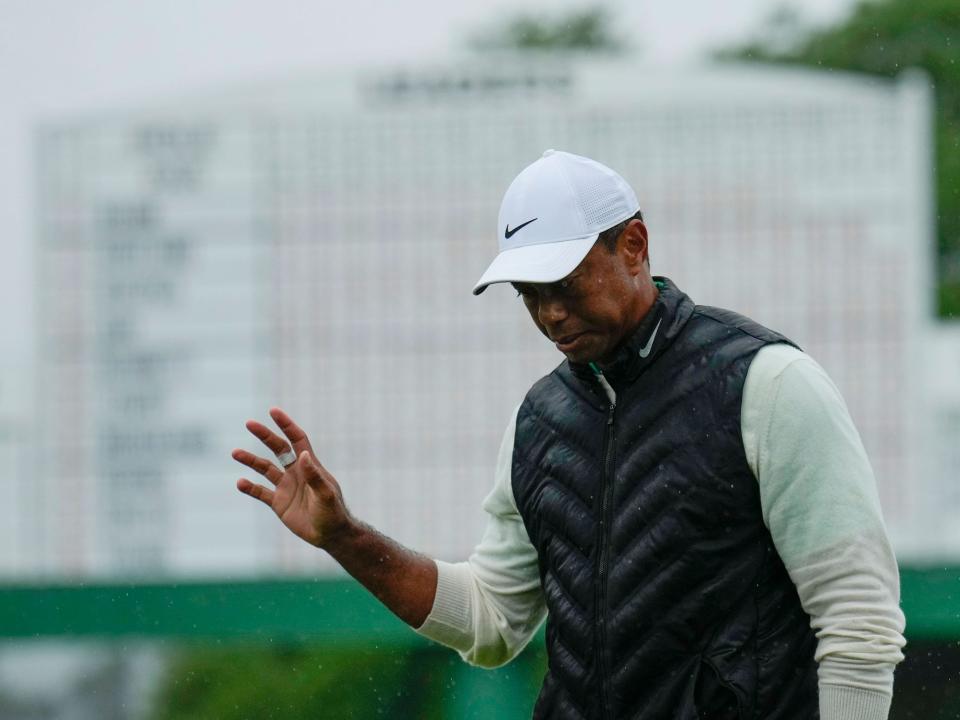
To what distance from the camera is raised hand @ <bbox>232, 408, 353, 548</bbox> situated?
2.21 meters

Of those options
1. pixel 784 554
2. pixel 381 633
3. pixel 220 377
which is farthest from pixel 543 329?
pixel 220 377

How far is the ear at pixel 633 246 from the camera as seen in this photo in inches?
85.5

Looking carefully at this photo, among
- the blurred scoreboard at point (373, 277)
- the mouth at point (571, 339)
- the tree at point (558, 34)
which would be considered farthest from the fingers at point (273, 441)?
the tree at point (558, 34)

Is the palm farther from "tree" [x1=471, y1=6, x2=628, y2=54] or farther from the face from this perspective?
"tree" [x1=471, y1=6, x2=628, y2=54]

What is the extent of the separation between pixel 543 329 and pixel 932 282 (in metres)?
30.3

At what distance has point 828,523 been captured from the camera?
1977mm

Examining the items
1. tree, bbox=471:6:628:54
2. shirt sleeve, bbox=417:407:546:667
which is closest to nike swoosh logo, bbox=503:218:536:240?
shirt sleeve, bbox=417:407:546:667

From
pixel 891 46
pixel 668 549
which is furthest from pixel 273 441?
pixel 891 46

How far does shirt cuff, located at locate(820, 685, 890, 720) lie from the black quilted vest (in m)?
0.07

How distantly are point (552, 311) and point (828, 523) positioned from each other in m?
0.45

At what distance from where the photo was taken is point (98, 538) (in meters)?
27.8

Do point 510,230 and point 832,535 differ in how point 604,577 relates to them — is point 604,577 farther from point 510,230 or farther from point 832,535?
point 510,230

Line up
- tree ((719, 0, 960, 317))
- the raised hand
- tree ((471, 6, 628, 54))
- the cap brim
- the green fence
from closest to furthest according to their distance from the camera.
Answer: the cap brim
the raised hand
the green fence
tree ((719, 0, 960, 317))
tree ((471, 6, 628, 54))

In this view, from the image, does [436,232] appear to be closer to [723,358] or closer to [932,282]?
[932,282]
